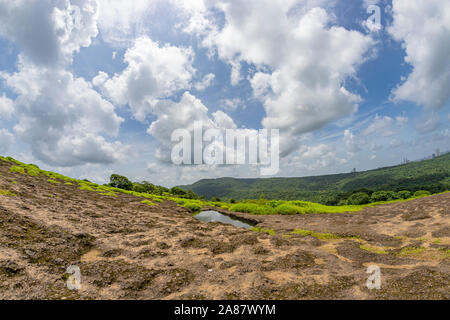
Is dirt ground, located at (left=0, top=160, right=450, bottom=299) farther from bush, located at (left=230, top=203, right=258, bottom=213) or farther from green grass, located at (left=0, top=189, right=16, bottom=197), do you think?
bush, located at (left=230, top=203, right=258, bottom=213)

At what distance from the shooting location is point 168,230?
20.2m

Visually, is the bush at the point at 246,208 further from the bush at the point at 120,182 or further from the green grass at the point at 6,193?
the bush at the point at 120,182

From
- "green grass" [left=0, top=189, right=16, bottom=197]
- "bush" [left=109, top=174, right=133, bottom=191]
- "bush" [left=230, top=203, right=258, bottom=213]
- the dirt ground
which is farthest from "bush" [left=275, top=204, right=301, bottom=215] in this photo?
"bush" [left=109, top=174, right=133, bottom=191]

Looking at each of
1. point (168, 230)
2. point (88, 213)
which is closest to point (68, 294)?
point (168, 230)

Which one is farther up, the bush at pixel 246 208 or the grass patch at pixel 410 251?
the bush at pixel 246 208

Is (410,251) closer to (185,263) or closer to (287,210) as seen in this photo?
(185,263)

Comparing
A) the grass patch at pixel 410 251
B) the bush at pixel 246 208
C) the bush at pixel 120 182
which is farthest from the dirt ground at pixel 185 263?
the bush at pixel 120 182

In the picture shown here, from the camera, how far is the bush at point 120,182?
272ft

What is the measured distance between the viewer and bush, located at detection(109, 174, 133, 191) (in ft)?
272

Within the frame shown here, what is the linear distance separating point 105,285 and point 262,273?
8.45 meters

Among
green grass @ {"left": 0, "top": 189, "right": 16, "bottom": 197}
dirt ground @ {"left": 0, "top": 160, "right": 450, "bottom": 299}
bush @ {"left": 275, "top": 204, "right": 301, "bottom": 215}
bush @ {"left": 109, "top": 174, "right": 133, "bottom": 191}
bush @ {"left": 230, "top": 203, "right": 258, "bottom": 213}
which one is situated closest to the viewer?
dirt ground @ {"left": 0, "top": 160, "right": 450, "bottom": 299}

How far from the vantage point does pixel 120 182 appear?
8419cm

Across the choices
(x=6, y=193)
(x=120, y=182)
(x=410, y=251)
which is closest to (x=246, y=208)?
(x=410, y=251)
